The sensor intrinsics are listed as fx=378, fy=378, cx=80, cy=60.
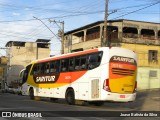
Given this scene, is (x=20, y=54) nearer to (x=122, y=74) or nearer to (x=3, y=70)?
(x=3, y=70)

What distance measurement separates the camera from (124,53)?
22109 millimetres

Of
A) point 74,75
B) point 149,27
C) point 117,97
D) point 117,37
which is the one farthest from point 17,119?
point 149,27

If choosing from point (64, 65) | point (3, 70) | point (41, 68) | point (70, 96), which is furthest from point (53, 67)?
point (3, 70)

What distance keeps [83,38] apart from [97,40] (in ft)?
24.9

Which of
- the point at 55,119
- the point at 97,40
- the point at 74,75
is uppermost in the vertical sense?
the point at 97,40

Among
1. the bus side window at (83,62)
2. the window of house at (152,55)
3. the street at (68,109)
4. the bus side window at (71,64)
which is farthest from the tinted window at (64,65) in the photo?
the window of house at (152,55)

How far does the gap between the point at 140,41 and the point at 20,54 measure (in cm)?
5261

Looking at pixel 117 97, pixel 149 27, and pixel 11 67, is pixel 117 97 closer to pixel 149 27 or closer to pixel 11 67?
pixel 149 27

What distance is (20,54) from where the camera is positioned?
99.8 meters

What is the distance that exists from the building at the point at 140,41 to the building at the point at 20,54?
44.4 metres

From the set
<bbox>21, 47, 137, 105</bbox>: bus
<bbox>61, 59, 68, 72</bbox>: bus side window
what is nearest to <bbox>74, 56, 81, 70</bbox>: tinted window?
<bbox>21, 47, 137, 105</bbox>: bus

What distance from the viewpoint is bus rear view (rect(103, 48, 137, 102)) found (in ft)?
70.1

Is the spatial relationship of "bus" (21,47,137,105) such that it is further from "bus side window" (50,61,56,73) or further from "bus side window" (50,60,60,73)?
"bus side window" (50,61,56,73)

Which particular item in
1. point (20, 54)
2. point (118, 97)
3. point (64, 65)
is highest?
point (20, 54)
